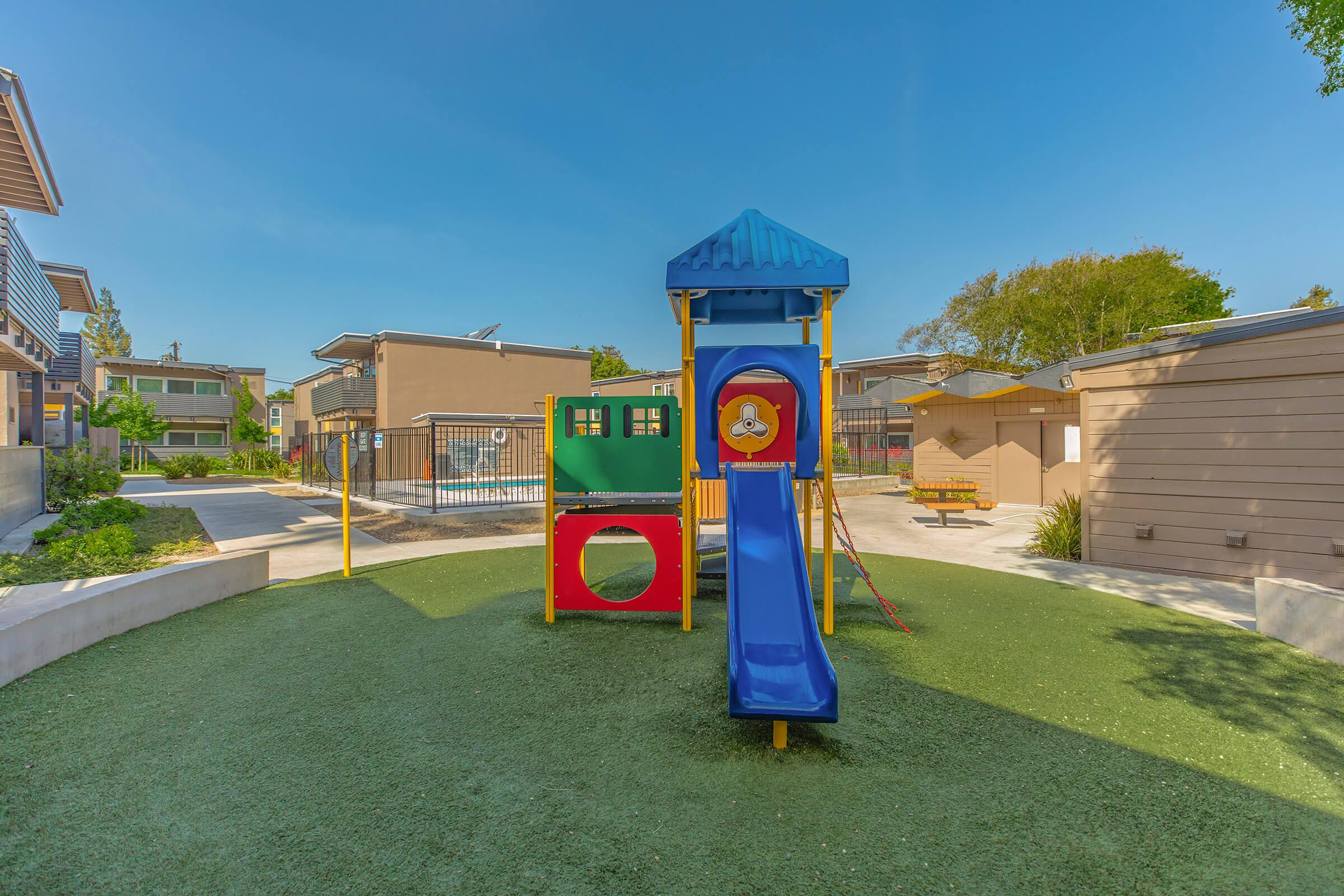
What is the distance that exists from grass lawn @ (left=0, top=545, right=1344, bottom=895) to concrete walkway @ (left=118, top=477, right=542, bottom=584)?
329cm

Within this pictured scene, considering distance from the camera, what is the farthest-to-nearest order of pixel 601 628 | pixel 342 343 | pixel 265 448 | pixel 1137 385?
pixel 265 448 → pixel 342 343 → pixel 1137 385 → pixel 601 628

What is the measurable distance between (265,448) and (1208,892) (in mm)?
43254

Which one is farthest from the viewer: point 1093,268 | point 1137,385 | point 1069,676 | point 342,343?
point 342,343

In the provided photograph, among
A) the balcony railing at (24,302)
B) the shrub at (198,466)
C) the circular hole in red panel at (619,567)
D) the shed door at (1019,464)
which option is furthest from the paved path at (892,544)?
the shrub at (198,466)

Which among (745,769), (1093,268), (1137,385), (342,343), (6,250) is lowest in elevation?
(745,769)

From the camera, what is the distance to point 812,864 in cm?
220

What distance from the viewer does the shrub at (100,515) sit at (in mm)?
8742

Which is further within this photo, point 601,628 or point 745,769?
point 601,628

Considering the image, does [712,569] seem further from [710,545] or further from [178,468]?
[178,468]

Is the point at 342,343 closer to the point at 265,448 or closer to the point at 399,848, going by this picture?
the point at 265,448

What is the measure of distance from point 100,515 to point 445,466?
9.21 m

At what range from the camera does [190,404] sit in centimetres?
3819

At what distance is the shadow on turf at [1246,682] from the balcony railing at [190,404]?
4698cm

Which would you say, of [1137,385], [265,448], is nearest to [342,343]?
[265,448]
